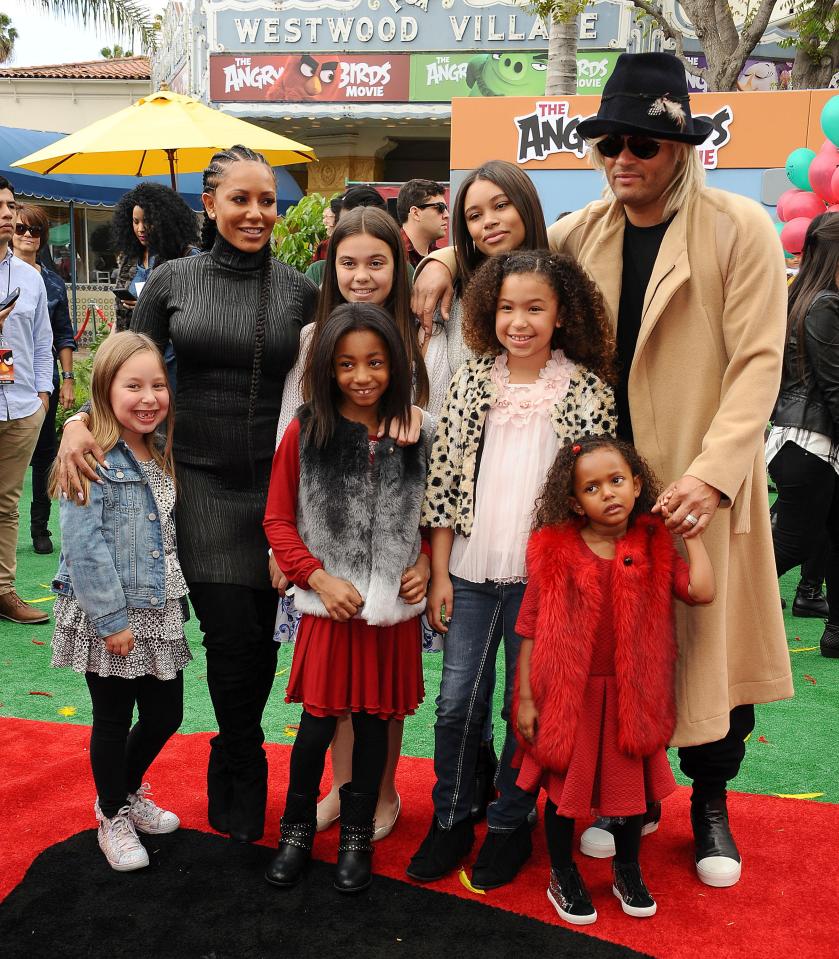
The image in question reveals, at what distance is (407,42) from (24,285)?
13048mm

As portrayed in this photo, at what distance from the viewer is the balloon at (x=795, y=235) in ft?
24.5

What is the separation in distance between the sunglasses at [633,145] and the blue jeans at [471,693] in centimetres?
119

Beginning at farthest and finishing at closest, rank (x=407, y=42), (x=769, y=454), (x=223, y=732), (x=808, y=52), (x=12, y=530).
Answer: (x=407, y=42) → (x=808, y=52) → (x=12, y=530) → (x=769, y=454) → (x=223, y=732)

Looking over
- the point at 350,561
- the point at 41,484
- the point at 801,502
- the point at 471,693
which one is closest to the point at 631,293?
the point at 350,561

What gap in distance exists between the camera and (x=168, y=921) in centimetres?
265

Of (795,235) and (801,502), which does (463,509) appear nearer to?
(801,502)

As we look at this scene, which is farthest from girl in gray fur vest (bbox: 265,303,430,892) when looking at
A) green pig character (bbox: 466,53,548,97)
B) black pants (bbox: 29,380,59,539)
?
green pig character (bbox: 466,53,548,97)

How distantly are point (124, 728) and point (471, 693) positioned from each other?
1010mm

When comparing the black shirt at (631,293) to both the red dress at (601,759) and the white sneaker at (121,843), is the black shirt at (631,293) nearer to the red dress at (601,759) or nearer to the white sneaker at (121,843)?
the red dress at (601,759)

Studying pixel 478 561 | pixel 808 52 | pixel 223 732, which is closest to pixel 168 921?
pixel 223 732

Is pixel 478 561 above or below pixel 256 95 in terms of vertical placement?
below

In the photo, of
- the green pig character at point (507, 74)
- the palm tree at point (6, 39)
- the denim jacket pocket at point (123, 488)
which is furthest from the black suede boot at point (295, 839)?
the palm tree at point (6, 39)

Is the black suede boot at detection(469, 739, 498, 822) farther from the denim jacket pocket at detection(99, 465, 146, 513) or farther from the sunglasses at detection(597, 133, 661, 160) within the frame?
the sunglasses at detection(597, 133, 661, 160)

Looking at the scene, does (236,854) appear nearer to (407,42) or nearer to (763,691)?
(763,691)
